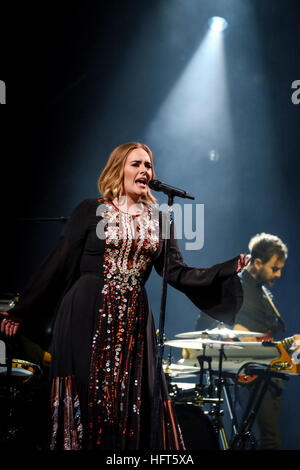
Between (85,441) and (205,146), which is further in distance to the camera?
(205,146)

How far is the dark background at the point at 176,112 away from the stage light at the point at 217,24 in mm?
93

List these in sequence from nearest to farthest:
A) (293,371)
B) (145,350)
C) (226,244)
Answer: (145,350) → (293,371) → (226,244)

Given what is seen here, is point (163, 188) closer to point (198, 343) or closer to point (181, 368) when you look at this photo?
point (198, 343)

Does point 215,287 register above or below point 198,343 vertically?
above

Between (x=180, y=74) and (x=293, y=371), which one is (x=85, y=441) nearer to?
(x=293, y=371)

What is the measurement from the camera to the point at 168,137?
5.76m

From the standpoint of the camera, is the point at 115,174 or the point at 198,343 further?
the point at 198,343

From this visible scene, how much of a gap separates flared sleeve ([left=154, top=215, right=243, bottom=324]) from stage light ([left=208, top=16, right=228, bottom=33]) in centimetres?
443

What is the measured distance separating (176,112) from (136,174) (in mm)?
3785

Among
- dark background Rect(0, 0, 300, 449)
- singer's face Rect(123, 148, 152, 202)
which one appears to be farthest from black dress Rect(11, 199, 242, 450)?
dark background Rect(0, 0, 300, 449)

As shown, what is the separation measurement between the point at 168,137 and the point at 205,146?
1.54 feet

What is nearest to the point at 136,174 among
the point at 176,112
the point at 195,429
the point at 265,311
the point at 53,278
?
the point at 53,278

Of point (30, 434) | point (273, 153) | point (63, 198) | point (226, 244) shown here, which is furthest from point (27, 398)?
point (273, 153)

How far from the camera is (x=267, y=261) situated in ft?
14.8
